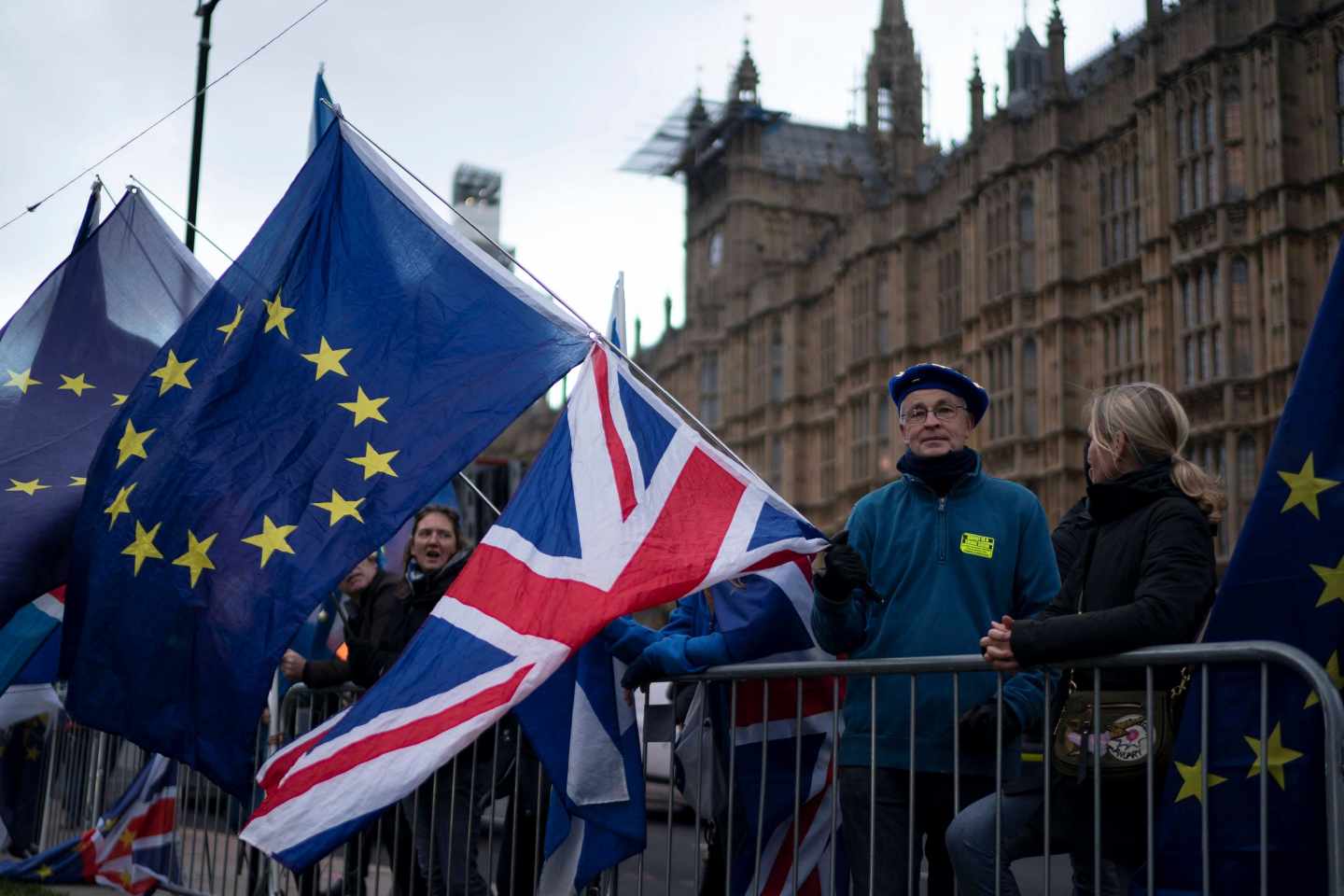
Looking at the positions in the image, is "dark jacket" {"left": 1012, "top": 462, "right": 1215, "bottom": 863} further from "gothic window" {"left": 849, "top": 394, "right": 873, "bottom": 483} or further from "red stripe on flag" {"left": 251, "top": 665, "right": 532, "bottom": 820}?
"gothic window" {"left": 849, "top": 394, "right": 873, "bottom": 483}

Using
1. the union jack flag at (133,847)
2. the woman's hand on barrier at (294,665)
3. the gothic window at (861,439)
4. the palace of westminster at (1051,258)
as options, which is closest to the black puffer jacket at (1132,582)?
the woman's hand on barrier at (294,665)

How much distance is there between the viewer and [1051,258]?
27.6m

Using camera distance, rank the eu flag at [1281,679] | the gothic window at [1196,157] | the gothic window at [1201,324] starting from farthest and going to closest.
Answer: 1. the gothic window at [1196,157]
2. the gothic window at [1201,324]
3. the eu flag at [1281,679]

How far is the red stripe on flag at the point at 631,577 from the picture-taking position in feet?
14.9

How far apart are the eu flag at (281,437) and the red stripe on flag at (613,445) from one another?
15 centimetres

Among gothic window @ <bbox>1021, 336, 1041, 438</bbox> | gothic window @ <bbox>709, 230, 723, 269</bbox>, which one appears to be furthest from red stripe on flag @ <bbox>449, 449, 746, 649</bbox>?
gothic window @ <bbox>709, 230, 723, 269</bbox>

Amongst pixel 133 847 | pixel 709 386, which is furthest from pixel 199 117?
pixel 709 386

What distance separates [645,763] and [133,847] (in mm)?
2610

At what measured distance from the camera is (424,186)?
5.49 m

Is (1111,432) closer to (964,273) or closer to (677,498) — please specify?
(677,498)

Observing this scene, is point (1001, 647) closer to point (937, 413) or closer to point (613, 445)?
point (937, 413)

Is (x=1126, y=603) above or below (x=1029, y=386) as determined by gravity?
below

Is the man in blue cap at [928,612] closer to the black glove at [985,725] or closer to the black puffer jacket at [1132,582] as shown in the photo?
the black glove at [985,725]

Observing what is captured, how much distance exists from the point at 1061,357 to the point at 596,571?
77.4 feet
